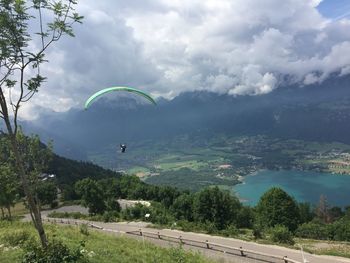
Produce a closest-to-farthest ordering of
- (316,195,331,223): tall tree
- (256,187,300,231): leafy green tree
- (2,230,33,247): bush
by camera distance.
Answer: (2,230,33,247): bush < (256,187,300,231): leafy green tree < (316,195,331,223): tall tree

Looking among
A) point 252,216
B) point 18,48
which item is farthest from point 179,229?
point 252,216

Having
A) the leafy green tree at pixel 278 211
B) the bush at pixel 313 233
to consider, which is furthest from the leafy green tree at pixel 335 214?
the bush at pixel 313 233

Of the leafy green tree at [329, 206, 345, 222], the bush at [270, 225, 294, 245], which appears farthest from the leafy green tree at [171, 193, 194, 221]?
the leafy green tree at [329, 206, 345, 222]

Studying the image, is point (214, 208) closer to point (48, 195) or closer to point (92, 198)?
point (92, 198)

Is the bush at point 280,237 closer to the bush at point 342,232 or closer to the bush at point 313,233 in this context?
the bush at point 342,232

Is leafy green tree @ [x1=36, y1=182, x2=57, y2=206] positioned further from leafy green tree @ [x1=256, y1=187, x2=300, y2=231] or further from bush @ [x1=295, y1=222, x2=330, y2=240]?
bush @ [x1=295, y1=222, x2=330, y2=240]

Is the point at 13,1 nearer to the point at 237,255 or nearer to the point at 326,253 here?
the point at 237,255
